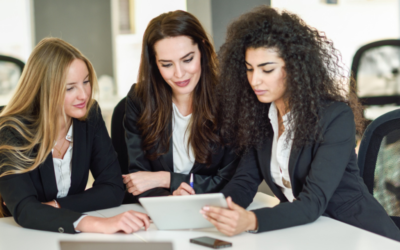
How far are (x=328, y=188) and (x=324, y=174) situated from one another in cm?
5

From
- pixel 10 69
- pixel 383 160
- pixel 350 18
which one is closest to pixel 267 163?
pixel 383 160

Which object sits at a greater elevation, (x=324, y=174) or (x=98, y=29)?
(x=98, y=29)

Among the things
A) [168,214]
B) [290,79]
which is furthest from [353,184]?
[168,214]

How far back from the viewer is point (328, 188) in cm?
137

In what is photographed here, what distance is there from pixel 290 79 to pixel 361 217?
53cm

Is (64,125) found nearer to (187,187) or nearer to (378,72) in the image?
(187,187)

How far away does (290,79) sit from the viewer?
1520 mm

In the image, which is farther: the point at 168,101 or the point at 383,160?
the point at 168,101

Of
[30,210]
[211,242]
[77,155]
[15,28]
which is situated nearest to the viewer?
[211,242]

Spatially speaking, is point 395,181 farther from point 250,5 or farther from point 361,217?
point 250,5

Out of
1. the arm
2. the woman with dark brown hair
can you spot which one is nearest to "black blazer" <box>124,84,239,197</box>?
the woman with dark brown hair

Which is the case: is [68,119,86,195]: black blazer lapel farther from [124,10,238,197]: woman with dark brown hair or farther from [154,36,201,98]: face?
[154,36,201,98]: face

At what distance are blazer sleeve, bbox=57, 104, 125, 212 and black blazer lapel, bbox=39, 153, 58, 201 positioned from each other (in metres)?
0.10

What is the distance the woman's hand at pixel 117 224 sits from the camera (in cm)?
130
